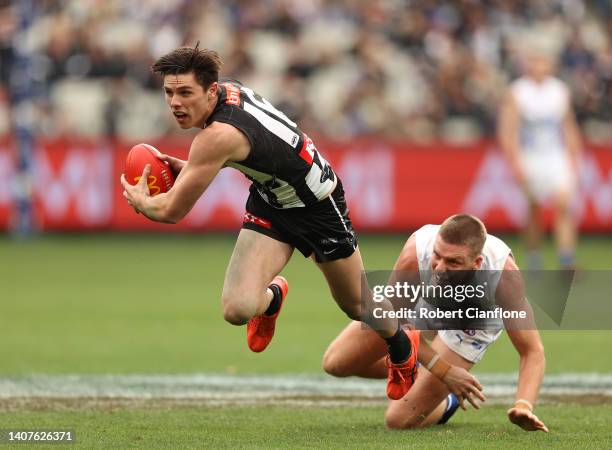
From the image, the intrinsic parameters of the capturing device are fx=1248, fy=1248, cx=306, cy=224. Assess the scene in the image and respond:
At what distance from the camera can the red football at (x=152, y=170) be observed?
6707 millimetres

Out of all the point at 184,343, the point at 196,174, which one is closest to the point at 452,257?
the point at 196,174

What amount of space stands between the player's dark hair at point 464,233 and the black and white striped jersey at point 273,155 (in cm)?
83

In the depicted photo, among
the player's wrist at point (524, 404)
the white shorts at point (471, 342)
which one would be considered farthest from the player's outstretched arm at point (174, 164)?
the player's wrist at point (524, 404)

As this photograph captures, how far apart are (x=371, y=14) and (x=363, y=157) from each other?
3327 millimetres

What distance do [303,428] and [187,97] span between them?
73.5 inches

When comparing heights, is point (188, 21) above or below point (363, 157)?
above

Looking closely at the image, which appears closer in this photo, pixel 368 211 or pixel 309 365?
pixel 309 365

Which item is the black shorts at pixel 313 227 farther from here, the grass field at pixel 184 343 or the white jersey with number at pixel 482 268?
the grass field at pixel 184 343

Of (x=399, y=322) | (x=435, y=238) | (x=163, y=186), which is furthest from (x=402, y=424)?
(x=163, y=186)

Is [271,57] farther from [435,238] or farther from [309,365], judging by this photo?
[435,238]

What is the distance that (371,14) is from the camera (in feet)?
67.3

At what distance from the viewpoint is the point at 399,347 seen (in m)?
6.76

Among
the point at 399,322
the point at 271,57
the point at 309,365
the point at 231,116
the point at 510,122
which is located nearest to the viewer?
the point at 231,116

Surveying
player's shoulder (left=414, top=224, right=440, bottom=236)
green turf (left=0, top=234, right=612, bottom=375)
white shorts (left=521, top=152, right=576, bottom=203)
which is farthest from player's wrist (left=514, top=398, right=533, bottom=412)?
white shorts (left=521, top=152, right=576, bottom=203)
